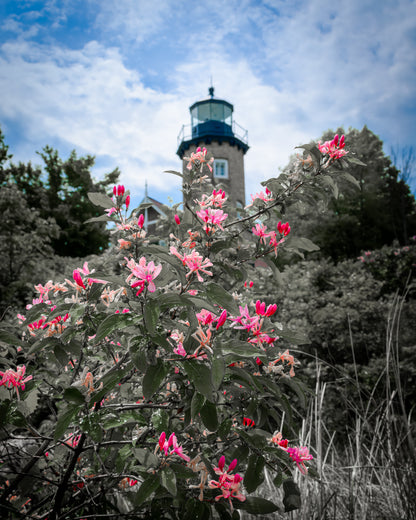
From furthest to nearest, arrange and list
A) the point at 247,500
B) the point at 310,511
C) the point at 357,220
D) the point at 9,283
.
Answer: the point at 357,220
the point at 9,283
the point at 310,511
the point at 247,500

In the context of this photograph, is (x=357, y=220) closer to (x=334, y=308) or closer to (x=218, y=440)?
(x=334, y=308)

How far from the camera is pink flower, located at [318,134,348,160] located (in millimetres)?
1476

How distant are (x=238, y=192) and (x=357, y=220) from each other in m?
6.69

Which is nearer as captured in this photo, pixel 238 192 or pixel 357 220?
pixel 357 220

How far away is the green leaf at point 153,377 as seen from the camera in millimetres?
983

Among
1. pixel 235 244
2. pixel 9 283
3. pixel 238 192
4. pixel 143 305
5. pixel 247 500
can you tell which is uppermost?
pixel 238 192

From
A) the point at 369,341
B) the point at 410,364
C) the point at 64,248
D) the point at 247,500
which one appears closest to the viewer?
the point at 247,500

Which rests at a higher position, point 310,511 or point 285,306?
point 285,306

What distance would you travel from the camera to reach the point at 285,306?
760 centimetres

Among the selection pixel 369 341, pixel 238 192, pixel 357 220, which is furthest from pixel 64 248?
pixel 369 341

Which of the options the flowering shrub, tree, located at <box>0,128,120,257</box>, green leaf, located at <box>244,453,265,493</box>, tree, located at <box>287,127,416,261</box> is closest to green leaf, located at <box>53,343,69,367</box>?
the flowering shrub

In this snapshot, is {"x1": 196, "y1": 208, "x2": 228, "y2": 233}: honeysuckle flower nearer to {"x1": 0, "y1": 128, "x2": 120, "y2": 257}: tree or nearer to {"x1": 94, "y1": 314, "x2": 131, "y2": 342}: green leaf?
{"x1": 94, "y1": 314, "x2": 131, "y2": 342}: green leaf

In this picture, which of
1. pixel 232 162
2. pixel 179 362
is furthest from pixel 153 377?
pixel 232 162

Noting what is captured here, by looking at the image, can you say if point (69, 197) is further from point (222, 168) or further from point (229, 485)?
point (229, 485)
